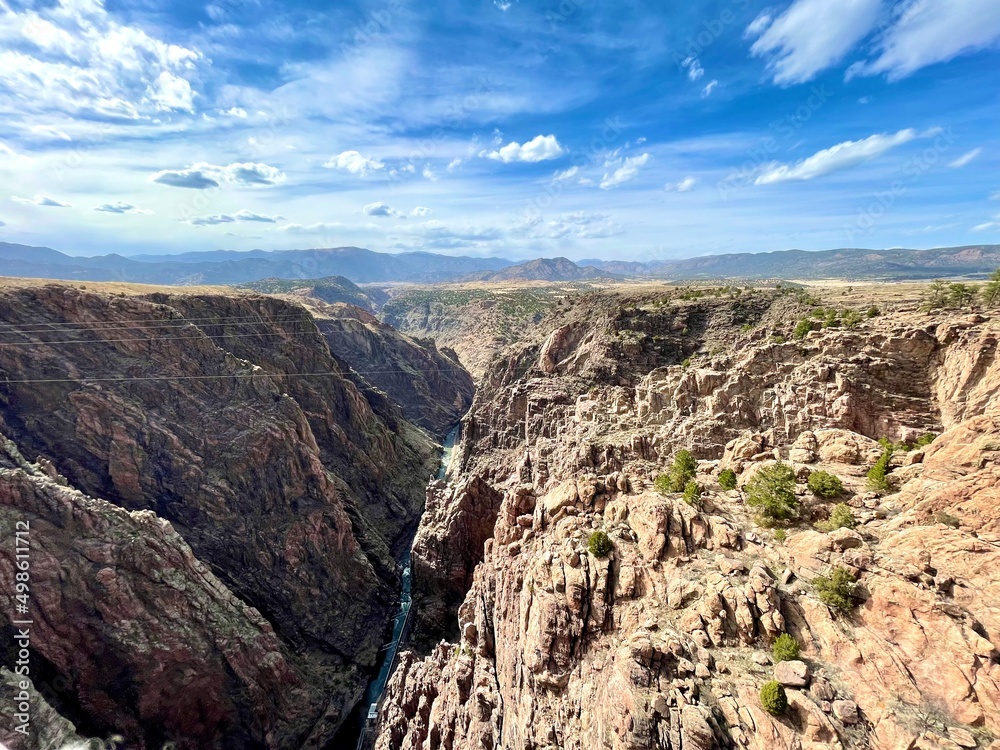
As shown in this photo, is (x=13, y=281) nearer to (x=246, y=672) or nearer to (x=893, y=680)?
(x=246, y=672)

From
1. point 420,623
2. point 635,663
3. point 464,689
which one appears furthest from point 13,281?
point 635,663

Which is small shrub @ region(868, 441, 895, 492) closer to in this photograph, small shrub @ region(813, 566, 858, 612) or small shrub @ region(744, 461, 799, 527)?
small shrub @ region(744, 461, 799, 527)

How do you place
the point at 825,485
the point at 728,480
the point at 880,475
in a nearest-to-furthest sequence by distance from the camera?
the point at 880,475 < the point at 825,485 < the point at 728,480

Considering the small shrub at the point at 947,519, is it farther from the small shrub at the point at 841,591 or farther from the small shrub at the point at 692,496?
the small shrub at the point at 692,496

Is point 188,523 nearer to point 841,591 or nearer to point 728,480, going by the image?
point 728,480

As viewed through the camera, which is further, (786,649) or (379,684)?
(379,684)

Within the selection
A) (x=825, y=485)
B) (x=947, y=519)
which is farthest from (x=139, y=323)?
(x=947, y=519)
